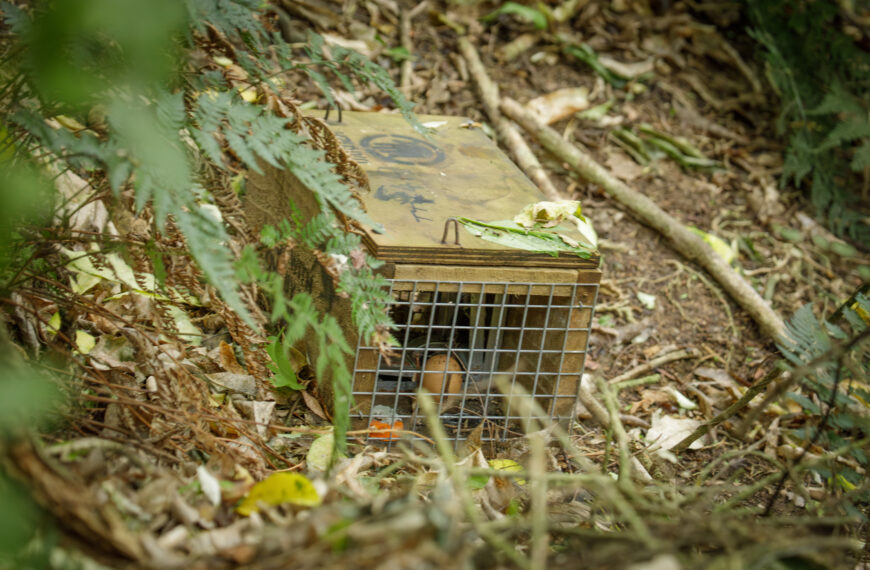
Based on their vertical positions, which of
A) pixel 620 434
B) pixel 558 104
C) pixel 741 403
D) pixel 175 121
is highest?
pixel 175 121

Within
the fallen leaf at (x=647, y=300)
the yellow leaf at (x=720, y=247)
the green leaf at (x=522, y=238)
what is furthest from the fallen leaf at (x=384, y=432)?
the yellow leaf at (x=720, y=247)

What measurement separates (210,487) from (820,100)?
453 centimetres

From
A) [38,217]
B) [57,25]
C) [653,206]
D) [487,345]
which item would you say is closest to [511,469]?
[487,345]

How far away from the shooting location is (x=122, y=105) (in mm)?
1345

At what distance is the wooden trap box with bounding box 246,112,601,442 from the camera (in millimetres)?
2182

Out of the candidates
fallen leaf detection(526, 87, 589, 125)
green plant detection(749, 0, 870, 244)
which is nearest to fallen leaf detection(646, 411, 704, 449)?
fallen leaf detection(526, 87, 589, 125)

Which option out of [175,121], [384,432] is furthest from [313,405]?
[175,121]

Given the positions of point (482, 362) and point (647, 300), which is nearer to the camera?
point (482, 362)

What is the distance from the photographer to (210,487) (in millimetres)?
1416

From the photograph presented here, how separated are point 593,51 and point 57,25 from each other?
14.4 feet

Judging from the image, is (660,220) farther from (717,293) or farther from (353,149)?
(353,149)

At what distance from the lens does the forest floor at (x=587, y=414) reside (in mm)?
1062

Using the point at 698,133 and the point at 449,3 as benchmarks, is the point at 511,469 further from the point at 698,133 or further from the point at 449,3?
the point at 449,3

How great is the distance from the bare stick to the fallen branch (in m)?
0.08
